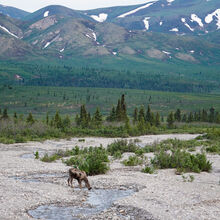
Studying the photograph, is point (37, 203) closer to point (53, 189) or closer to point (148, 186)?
point (53, 189)

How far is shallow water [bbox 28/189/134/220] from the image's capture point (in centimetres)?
1529

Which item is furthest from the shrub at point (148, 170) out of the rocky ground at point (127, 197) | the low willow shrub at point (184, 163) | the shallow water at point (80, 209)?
the shallow water at point (80, 209)

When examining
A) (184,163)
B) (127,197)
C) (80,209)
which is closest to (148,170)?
(184,163)

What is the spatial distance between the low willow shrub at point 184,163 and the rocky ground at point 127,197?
2.45ft

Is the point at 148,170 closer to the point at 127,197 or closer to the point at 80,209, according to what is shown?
the point at 127,197

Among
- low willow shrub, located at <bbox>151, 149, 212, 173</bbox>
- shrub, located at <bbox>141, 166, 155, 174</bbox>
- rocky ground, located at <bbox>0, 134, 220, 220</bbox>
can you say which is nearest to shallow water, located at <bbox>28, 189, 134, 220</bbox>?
rocky ground, located at <bbox>0, 134, 220, 220</bbox>

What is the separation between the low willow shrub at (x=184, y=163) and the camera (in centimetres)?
2683

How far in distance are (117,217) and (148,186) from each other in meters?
5.98

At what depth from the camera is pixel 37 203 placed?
16797 millimetres

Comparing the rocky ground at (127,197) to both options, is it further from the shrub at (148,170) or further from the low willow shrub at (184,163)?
the low willow shrub at (184,163)

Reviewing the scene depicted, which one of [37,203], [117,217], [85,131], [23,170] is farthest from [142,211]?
[85,131]

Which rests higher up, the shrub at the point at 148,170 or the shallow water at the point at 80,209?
the shallow water at the point at 80,209

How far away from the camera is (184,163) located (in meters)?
27.5

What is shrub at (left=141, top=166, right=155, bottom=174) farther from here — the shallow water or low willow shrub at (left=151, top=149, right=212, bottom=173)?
the shallow water
